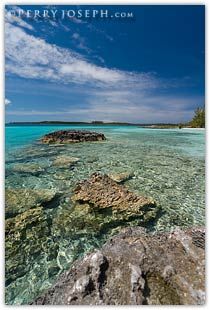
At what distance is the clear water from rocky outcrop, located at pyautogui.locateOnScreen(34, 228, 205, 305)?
1.15 ft

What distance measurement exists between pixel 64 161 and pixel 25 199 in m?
1.81

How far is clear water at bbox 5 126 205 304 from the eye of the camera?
310 cm

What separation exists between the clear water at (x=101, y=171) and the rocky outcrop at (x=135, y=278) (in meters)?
0.35

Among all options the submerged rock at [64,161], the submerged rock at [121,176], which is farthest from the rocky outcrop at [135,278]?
the submerged rock at [64,161]

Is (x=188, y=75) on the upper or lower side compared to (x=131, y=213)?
upper

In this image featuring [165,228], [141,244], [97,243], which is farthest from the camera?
[165,228]

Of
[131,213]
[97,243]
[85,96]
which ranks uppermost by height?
[85,96]

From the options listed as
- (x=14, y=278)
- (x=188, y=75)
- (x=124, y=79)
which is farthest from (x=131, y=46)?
(x=14, y=278)

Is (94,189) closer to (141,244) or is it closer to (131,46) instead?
(141,244)

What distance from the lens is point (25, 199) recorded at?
13.1 ft

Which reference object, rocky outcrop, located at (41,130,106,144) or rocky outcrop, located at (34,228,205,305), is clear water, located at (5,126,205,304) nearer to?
rocky outcrop, located at (41,130,106,144)

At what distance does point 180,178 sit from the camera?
4828 millimetres

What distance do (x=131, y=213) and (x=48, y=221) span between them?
1.19m

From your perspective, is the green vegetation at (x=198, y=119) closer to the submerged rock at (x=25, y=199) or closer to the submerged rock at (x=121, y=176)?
the submerged rock at (x=121, y=176)
